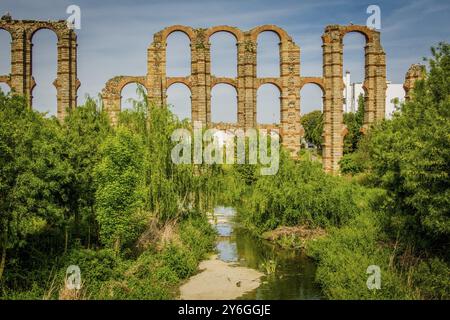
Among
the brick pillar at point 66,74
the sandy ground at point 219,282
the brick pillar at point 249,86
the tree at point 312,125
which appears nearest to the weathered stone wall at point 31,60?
the brick pillar at point 66,74

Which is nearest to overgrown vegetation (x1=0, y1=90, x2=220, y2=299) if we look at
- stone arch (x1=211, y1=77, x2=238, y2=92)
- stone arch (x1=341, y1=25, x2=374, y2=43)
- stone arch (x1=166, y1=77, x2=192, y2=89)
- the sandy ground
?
the sandy ground

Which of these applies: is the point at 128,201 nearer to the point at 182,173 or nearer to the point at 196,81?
the point at 182,173

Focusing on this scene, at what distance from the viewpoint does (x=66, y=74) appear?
2902 centimetres

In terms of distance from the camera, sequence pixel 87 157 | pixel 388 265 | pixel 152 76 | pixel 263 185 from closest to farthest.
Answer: pixel 388 265 → pixel 87 157 → pixel 263 185 → pixel 152 76

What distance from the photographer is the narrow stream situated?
34.4 feet

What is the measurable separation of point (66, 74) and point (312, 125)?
32884mm

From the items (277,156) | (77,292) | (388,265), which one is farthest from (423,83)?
(77,292)

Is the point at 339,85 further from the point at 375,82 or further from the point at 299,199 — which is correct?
the point at 299,199

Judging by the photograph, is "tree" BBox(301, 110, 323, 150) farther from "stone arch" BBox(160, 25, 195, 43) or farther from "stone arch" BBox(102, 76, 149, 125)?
"stone arch" BBox(102, 76, 149, 125)

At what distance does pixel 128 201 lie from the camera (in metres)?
11.5

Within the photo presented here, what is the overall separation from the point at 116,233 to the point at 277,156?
26.6 ft

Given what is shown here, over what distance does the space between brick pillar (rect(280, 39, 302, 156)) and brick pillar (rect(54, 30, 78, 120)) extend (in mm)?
14071

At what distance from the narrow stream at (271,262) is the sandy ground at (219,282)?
295 mm
